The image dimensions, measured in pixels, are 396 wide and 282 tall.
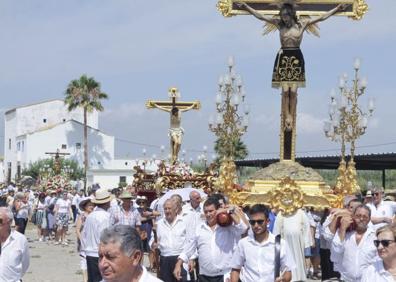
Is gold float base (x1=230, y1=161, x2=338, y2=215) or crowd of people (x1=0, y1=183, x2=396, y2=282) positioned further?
gold float base (x1=230, y1=161, x2=338, y2=215)

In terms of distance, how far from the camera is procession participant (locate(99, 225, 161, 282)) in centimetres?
432

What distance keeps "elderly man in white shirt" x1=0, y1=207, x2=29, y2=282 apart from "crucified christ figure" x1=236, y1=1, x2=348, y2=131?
947 cm

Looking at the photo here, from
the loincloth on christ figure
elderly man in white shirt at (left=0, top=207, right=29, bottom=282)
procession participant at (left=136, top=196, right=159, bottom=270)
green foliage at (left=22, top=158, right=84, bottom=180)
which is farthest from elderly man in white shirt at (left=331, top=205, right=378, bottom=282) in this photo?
green foliage at (left=22, top=158, right=84, bottom=180)

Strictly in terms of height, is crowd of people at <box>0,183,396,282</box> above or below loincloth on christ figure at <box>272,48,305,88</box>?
below

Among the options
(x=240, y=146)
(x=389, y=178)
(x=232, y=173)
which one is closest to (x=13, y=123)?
(x=240, y=146)

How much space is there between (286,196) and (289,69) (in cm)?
340

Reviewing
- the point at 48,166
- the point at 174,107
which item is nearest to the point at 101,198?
the point at 174,107

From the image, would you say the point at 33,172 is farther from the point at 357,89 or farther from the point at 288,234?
the point at 288,234

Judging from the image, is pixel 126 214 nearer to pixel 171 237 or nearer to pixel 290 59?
pixel 171 237

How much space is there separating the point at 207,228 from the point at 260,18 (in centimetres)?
873

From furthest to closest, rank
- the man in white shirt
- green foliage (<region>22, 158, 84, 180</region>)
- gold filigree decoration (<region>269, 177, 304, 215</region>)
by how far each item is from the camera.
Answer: green foliage (<region>22, 158, 84, 180</region>) → gold filigree decoration (<region>269, 177, 304, 215</region>) → the man in white shirt

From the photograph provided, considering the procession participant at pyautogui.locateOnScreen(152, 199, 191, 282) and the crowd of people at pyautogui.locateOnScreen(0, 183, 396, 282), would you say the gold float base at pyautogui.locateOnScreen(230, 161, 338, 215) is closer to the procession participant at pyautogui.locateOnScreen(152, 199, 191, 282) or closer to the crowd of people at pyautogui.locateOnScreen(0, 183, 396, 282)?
the crowd of people at pyautogui.locateOnScreen(0, 183, 396, 282)

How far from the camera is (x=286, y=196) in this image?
46.7ft

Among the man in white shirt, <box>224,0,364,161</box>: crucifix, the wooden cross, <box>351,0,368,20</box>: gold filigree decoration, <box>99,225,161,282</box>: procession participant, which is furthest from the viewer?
the wooden cross
